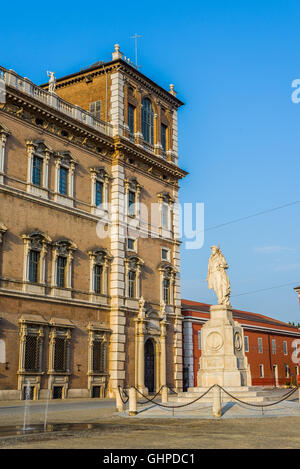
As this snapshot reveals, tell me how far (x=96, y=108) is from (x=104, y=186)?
6.36m

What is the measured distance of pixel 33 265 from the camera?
28562 millimetres

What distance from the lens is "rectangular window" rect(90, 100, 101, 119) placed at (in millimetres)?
37178

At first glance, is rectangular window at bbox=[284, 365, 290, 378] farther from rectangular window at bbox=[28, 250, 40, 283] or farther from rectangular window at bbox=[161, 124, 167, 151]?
rectangular window at bbox=[28, 250, 40, 283]

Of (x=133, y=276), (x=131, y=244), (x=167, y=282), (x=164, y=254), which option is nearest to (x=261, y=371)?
(x=167, y=282)

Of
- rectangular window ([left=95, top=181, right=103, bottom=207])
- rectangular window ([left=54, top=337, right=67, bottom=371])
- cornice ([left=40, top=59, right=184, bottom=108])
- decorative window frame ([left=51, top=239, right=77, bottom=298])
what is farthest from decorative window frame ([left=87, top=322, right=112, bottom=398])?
cornice ([left=40, top=59, right=184, bottom=108])

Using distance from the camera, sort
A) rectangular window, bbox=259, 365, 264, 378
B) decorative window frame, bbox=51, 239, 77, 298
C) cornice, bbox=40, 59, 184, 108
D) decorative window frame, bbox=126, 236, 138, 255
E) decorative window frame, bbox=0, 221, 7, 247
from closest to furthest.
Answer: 1. decorative window frame, bbox=0, 221, 7, 247
2. decorative window frame, bbox=51, 239, 77, 298
3. decorative window frame, bbox=126, 236, 138, 255
4. cornice, bbox=40, 59, 184, 108
5. rectangular window, bbox=259, 365, 264, 378

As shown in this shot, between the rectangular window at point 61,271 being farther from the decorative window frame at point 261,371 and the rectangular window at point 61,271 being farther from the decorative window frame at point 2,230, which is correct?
the decorative window frame at point 261,371

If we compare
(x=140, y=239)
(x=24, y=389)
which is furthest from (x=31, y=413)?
(x=140, y=239)

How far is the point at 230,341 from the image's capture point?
24016 millimetres

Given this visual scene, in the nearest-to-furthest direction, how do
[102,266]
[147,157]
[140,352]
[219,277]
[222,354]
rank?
[222,354]
[219,277]
[102,266]
[140,352]
[147,157]

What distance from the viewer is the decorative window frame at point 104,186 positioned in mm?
33250

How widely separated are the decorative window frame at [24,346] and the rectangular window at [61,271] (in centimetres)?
257

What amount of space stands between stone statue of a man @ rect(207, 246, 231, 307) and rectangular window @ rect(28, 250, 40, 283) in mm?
9137

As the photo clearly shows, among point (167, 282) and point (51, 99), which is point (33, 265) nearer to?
point (51, 99)
